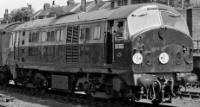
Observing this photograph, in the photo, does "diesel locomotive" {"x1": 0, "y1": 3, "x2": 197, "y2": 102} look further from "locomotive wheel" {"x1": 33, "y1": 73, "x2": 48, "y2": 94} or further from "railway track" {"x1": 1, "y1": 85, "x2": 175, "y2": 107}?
"locomotive wheel" {"x1": 33, "y1": 73, "x2": 48, "y2": 94}

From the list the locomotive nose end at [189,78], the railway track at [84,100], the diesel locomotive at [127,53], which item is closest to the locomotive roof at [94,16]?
the diesel locomotive at [127,53]

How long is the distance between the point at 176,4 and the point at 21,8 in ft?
129

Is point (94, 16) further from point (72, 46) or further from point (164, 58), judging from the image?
point (164, 58)

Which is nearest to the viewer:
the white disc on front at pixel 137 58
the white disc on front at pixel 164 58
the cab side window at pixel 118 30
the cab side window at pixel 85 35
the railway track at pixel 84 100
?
the white disc on front at pixel 137 58

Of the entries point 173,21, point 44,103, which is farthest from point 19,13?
point 173,21

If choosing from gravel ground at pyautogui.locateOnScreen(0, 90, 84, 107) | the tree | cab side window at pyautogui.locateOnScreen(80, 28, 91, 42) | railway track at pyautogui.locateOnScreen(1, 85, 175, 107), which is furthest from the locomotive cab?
the tree

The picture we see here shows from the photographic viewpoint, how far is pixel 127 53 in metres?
11.6

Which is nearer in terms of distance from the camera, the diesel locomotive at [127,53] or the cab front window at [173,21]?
the diesel locomotive at [127,53]

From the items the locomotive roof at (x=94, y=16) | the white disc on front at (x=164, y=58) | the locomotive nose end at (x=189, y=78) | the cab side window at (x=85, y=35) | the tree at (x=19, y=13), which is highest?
the tree at (x=19, y=13)

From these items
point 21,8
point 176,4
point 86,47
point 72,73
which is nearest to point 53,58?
point 72,73

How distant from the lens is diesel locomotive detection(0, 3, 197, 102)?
457 inches

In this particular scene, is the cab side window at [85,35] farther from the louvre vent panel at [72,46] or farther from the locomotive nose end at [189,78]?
the locomotive nose end at [189,78]

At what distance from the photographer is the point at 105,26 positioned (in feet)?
41.7

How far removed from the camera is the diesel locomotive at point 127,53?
1161 centimetres
